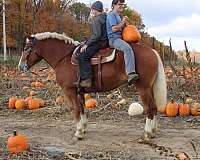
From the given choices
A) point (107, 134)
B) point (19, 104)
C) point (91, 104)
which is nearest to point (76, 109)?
point (107, 134)

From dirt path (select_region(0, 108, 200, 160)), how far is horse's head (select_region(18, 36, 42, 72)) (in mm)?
1238

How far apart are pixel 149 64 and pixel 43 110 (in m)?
3.49

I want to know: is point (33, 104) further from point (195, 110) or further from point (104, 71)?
point (195, 110)

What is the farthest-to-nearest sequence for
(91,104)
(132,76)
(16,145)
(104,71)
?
(91,104) < (104,71) < (132,76) < (16,145)

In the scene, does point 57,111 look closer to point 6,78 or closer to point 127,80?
point 127,80

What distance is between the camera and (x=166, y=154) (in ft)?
19.4

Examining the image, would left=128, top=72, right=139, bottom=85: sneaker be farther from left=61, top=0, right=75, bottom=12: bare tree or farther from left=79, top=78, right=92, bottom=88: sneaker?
left=61, top=0, right=75, bottom=12: bare tree

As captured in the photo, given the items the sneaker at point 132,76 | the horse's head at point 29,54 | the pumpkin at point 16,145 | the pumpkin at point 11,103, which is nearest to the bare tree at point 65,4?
the pumpkin at point 11,103

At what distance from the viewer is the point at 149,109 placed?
7.25 m

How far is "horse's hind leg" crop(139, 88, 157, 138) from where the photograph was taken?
7.19 metres

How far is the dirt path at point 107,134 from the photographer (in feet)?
20.2

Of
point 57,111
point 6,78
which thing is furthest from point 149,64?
point 6,78

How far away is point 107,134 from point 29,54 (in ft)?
6.78

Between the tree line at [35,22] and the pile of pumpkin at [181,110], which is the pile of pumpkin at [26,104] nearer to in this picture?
the pile of pumpkin at [181,110]
